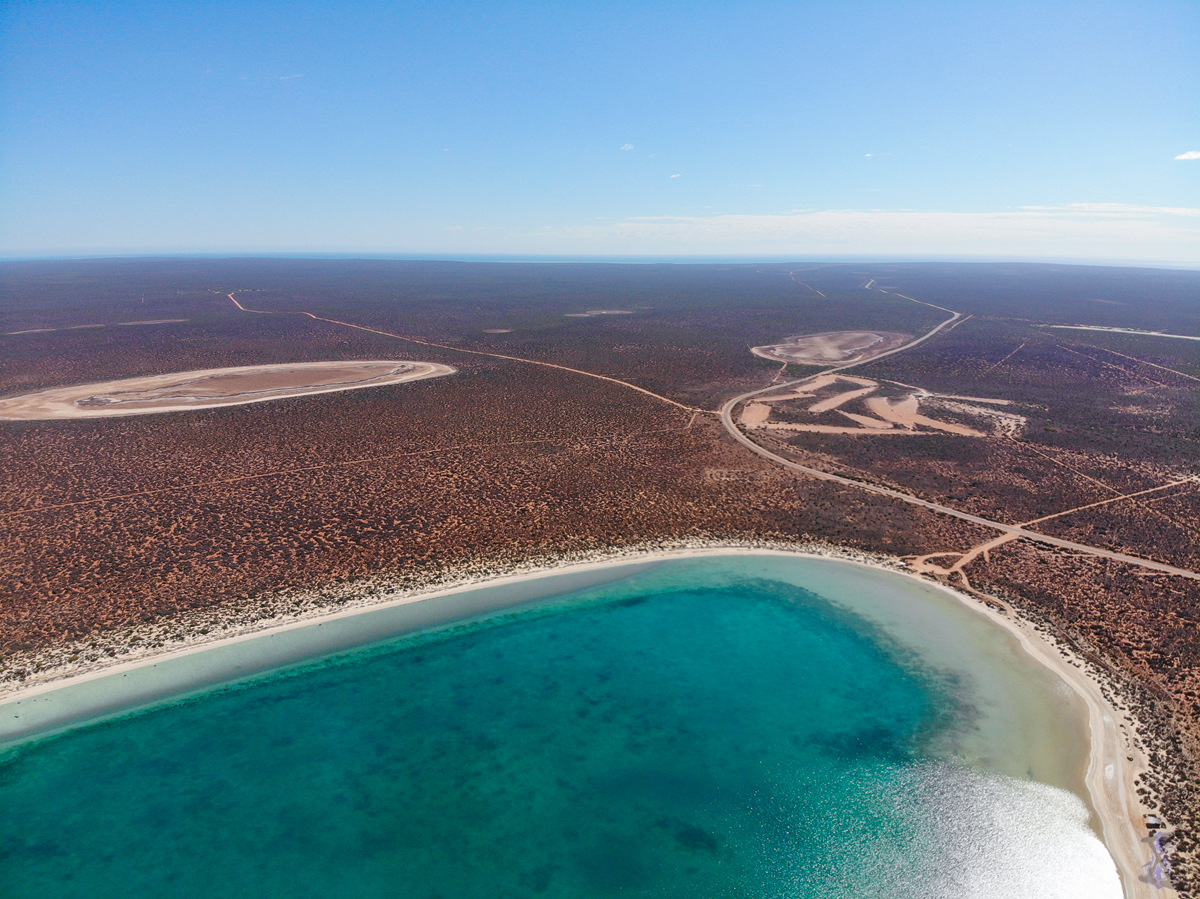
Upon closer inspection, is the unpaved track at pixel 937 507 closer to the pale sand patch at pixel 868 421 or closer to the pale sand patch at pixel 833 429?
the pale sand patch at pixel 833 429

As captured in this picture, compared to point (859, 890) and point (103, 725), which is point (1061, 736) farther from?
point (103, 725)

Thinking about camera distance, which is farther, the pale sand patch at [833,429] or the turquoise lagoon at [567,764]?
the pale sand patch at [833,429]

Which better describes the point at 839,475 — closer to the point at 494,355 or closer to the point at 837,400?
the point at 837,400

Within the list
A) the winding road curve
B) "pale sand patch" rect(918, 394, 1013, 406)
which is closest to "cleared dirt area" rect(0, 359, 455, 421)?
the winding road curve

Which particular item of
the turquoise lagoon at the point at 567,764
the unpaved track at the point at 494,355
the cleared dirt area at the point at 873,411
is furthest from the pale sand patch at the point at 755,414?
the turquoise lagoon at the point at 567,764

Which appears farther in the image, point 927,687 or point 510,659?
point 510,659

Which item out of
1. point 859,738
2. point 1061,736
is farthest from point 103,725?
point 1061,736

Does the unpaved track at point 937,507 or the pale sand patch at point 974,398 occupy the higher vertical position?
the pale sand patch at point 974,398

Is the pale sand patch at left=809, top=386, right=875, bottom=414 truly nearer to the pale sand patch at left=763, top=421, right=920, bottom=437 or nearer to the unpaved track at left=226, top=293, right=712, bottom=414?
the pale sand patch at left=763, top=421, right=920, bottom=437
